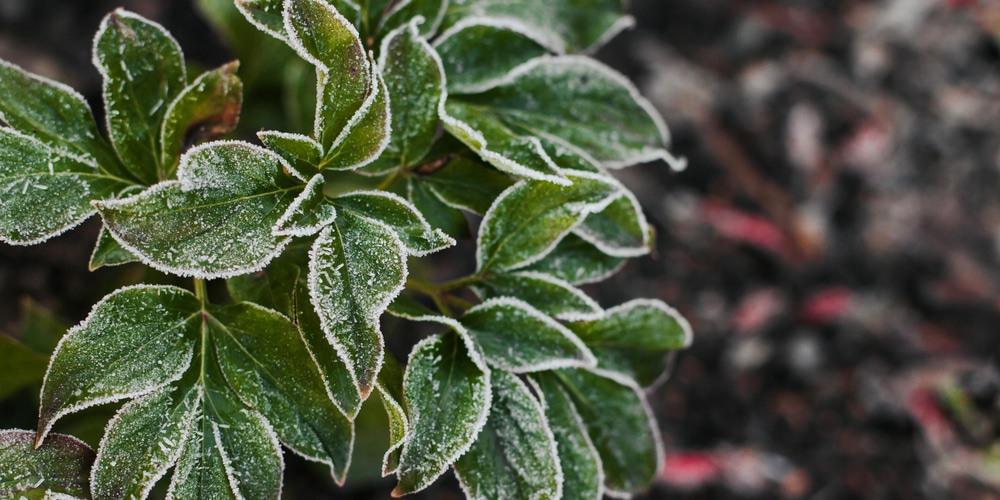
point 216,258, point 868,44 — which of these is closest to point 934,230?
point 868,44

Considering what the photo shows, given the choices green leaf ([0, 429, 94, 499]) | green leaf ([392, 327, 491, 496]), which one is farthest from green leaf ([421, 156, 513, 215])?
green leaf ([0, 429, 94, 499])

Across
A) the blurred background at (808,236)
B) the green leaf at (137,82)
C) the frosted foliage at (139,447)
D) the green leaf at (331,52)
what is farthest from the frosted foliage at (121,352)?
the blurred background at (808,236)

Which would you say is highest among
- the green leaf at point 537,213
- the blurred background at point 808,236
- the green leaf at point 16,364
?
the green leaf at point 537,213

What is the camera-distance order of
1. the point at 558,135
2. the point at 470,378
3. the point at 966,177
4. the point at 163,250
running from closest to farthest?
the point at 163,250
the point at 470,378
the point at 558,135
the point at 966,177

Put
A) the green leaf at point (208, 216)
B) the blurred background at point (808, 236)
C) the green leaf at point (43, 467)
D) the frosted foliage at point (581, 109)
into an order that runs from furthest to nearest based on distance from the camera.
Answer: the blurred background at point (808, 236) < the frosted foliage at point (581, 109) < the green leaf at point (43, 467) < the green leaf at point (208, 216)

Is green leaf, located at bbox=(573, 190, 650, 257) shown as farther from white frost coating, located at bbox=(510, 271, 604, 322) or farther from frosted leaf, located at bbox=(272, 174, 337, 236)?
frosted leaf, located at bbox=(272, 174, 337, 236)

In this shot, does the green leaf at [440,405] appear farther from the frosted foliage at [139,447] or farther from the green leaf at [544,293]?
the frosted foliage at [139,447]

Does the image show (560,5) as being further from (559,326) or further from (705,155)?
(705,155)
